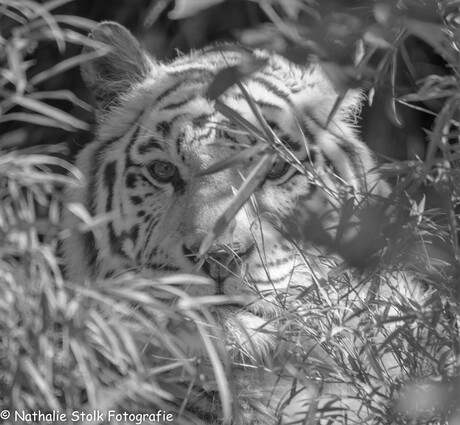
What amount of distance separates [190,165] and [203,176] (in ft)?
0.47

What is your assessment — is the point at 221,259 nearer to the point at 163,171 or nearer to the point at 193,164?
the point at 193,164

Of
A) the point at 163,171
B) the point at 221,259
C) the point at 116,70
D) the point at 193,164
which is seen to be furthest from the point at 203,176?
the point at 116,70

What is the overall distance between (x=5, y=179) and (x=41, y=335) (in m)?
0.34

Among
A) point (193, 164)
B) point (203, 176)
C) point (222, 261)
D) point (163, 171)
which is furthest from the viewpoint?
point (163, 171)

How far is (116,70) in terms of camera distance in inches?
127

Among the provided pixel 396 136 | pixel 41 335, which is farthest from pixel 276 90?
pixel 41 335

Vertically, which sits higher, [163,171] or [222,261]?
[163,171]

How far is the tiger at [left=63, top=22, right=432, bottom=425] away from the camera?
7.72 feet

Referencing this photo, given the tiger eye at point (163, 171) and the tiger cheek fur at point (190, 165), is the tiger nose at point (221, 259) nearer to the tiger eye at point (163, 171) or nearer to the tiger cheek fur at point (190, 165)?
the tiger cheek fur at point (190, 165)

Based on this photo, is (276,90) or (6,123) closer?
(276,90)

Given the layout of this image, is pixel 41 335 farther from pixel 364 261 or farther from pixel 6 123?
pixel 6 123

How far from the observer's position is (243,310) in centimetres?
235

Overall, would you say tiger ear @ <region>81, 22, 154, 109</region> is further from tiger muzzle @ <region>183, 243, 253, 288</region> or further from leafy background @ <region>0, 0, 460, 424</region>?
leafy background @ <region>0, 0, 460, 424</region>

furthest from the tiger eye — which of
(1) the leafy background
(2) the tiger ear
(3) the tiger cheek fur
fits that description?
(1) the leafy background
